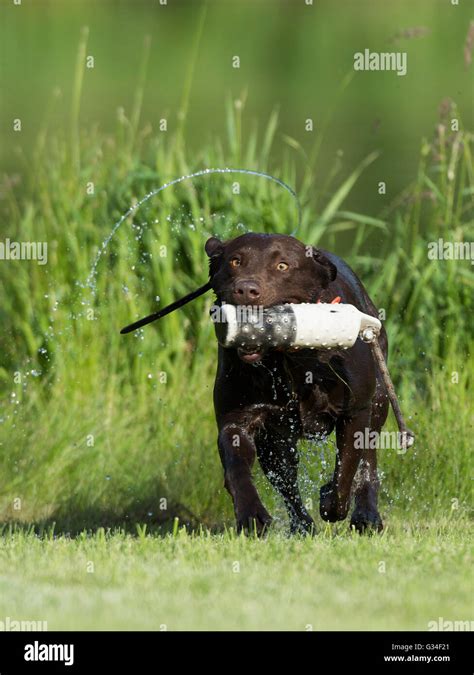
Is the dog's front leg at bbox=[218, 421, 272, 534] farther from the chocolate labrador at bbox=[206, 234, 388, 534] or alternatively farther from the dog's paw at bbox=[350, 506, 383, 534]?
the dog's paw at bbox=[350, 506, 383, 534]

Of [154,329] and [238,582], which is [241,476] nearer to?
[238,582]

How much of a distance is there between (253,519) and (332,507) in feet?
1.81

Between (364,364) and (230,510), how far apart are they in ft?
5.91

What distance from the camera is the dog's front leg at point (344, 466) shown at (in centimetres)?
657

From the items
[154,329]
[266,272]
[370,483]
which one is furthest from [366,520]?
[154,329]

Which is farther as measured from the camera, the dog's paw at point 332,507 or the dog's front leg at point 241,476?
the dog's paw at point 332,507

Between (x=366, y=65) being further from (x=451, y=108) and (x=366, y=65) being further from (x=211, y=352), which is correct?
(x=211, y=352)

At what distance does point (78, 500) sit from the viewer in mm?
8031

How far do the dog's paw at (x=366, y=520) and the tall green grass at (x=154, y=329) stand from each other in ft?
2.53

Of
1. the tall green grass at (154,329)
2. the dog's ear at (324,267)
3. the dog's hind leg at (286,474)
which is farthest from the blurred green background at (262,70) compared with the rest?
the dog's ear at (324,267)

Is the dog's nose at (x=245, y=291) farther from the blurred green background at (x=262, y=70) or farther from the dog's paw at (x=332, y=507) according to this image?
the blurred green background at (x=262, y=70)

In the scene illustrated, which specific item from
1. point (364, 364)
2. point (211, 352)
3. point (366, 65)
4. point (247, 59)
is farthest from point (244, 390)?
point (247, 59)

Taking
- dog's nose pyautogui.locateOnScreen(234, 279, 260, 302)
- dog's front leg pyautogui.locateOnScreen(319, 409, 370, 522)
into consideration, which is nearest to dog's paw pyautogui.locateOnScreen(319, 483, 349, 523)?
dog's front leg pyautogui.locateOnScreen(319, 409, 370, 522)

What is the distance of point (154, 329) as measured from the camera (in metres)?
8.96
